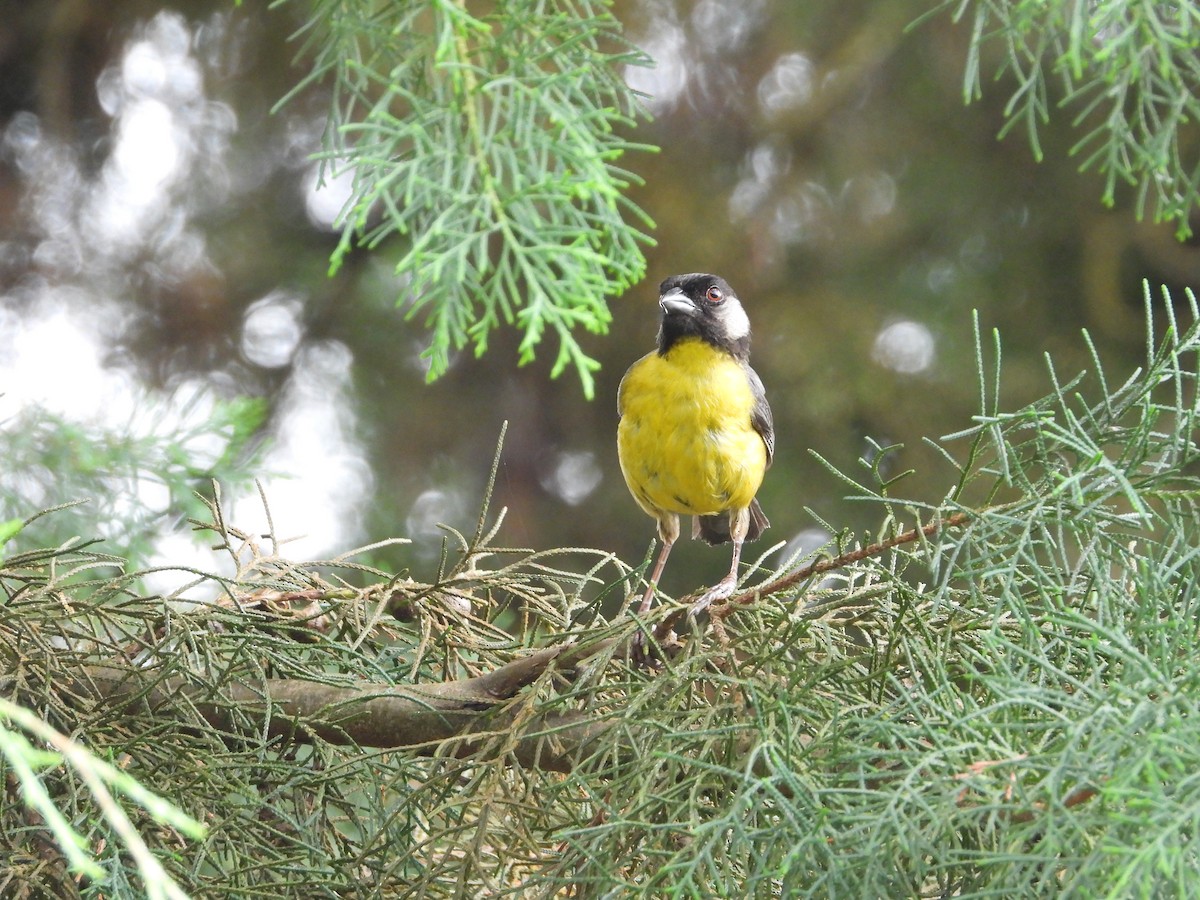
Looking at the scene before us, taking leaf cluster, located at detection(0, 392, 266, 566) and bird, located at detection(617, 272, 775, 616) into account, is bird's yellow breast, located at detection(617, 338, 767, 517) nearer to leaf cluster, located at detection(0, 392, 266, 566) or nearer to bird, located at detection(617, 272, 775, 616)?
bird, located at detection(617, 272, 775, 616)

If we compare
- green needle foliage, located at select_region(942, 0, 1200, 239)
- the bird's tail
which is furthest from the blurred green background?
green needle foliage, located at select_region(942, 0, 1200, 239)

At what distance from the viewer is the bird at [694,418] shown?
3787mm

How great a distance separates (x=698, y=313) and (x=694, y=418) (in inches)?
18.3

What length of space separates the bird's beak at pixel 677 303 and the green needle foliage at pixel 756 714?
1.76m

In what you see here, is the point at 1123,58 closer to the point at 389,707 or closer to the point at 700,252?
the point at 389,707

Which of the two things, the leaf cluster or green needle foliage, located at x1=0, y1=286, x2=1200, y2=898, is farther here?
the leaf cluster

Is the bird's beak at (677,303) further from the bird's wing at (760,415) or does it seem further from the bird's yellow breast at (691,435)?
the bird's wing at (760,415)

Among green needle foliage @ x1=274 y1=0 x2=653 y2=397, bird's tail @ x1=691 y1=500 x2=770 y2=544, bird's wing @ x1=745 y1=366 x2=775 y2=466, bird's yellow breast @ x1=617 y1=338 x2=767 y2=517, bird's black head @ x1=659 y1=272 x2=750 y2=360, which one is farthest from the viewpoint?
bird's tail @ x1=691 y1=500 x2=770 y2=544

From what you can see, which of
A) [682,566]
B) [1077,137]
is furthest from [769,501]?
[1077,137]

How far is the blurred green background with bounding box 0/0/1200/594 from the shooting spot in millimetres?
5766

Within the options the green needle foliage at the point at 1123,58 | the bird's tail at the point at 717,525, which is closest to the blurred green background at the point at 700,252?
the bird's tail at the point at 717,525

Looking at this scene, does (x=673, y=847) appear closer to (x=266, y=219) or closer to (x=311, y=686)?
(x=311, y=686)

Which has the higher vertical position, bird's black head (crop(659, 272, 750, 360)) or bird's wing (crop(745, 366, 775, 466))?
bird's black head (crop(659, 272, 750, 360))

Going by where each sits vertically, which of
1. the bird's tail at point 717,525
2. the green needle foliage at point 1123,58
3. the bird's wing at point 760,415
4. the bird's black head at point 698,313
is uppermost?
the green needle foliage at point 1123,58
